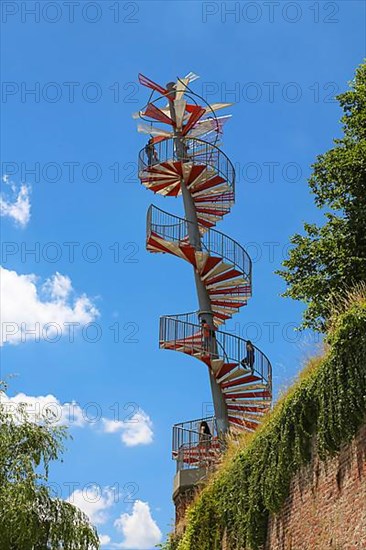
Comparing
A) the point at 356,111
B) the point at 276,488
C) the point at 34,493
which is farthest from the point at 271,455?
the point at 356,111

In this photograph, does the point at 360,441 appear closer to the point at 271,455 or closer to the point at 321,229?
the point at 271,455

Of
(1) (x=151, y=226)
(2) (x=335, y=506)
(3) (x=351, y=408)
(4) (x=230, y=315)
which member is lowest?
(2) (x=335, y=506)

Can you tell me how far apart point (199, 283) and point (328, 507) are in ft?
44.5

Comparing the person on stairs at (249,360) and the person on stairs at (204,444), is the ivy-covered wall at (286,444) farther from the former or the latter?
the person on stairs at (249,360)

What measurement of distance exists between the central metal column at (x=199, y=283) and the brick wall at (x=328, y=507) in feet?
30.0

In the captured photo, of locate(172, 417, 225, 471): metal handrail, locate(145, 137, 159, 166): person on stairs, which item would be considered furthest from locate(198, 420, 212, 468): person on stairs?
locate(145, 137, 159, 166): person on stairs

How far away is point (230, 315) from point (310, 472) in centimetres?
1252

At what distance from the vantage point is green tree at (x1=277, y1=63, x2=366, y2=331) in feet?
63.5

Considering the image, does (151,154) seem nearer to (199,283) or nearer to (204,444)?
(199,283)

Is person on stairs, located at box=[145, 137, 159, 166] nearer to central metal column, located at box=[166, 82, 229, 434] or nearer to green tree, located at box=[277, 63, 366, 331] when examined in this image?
central metal column, located at box=[166, 82, 229, 434]

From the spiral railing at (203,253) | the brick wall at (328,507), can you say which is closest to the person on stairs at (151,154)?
the spiral railing at (203,253)

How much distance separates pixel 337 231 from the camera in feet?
66.2

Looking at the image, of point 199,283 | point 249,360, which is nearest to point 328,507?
point 249,360

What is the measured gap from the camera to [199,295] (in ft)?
79.1
